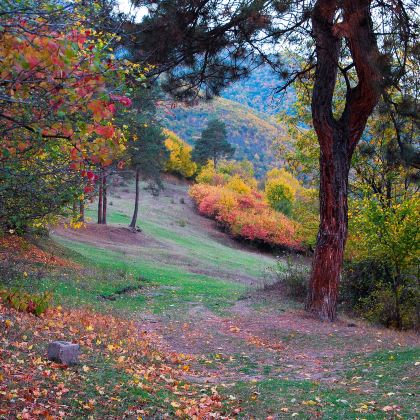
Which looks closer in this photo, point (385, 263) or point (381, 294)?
point (381, 294)

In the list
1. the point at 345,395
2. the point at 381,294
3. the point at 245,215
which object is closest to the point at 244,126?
A: the point at 245,215

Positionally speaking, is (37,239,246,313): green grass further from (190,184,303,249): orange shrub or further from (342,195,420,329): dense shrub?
(190,184,303,249): orange shrub

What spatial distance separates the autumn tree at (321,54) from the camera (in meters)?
10.3

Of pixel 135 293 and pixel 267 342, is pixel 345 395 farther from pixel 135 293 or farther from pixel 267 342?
pixel 135 293

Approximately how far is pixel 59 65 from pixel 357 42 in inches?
357

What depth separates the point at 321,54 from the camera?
1211cm

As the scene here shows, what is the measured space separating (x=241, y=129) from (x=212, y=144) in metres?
39.0

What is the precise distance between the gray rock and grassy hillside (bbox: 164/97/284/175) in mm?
92145

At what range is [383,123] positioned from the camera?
1409 cm

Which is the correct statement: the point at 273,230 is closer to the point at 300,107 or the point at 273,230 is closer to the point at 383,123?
the point at 300,107

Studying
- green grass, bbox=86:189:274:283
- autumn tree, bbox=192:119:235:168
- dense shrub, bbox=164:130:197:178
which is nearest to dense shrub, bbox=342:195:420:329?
green grass, bbox=86:189:274:283

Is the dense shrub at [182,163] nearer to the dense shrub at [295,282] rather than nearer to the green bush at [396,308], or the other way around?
the dense shrub at [295,282]

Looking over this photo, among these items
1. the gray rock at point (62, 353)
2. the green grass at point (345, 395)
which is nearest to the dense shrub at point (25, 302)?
the gray rock at point (62, 353)

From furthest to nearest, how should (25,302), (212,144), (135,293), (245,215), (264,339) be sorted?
(212,144)
(245,215)
(135,293)
(264,339)
(25,302)
